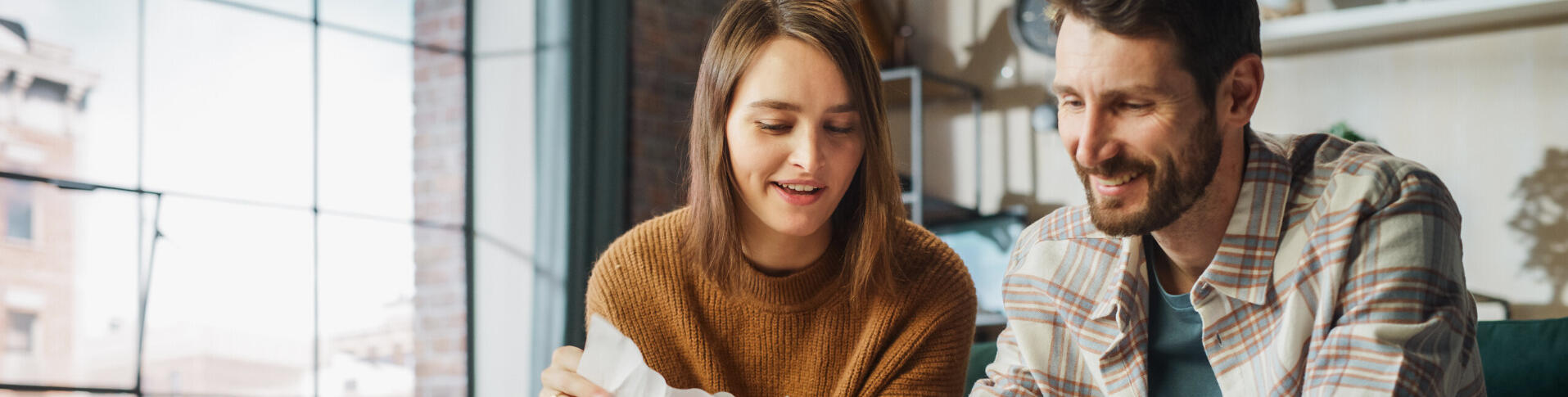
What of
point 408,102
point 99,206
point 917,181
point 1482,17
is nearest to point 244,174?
point 99,206

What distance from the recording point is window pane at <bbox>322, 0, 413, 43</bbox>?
346 cm

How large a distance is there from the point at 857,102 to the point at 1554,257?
289cm

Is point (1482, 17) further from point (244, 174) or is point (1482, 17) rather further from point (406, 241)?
point (244, 174)

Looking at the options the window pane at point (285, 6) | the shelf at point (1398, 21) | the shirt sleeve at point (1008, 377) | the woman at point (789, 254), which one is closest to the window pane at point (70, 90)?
the window pane at point (285, 6)

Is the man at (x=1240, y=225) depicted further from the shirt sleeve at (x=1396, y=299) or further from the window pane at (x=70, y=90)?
the window pane at (x=70, y=90)

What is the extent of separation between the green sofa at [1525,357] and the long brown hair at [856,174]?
78 cm

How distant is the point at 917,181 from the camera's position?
4137 millimetres

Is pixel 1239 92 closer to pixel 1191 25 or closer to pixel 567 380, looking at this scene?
pixel 1191 25

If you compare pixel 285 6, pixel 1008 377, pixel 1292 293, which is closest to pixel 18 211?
pixel 285 6

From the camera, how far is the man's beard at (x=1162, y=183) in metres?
1.19

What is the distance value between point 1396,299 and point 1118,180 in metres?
0.26

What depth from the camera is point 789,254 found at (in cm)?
157

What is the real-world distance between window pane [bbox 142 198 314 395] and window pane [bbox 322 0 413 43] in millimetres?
552

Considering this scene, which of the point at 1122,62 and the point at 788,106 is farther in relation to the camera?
the point at 788,106
